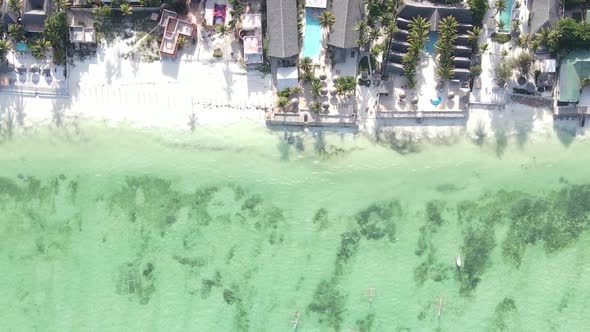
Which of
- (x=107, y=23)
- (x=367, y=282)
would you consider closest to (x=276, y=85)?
(x=107, y=23)

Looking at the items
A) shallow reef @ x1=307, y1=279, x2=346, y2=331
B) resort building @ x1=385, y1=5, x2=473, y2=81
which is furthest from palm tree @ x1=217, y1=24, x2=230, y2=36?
shallow reef @ x1=307, y1=279, x2=346, y2=331

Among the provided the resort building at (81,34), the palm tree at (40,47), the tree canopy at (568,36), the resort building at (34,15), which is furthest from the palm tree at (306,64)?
the resort building at (34,15)

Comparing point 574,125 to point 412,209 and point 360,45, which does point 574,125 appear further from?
point 360,45

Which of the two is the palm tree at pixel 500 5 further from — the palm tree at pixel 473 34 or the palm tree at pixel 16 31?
the palm tree at pixel 16 31

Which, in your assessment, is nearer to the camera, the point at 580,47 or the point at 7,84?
the point at 580,47

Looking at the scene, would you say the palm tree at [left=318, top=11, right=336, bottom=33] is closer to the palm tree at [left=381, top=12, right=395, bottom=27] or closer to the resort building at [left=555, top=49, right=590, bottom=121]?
the palm tree at [left=381, top=12, right=395, bottom=27]

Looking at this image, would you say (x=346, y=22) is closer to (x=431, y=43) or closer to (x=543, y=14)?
(x=431, y=43)
